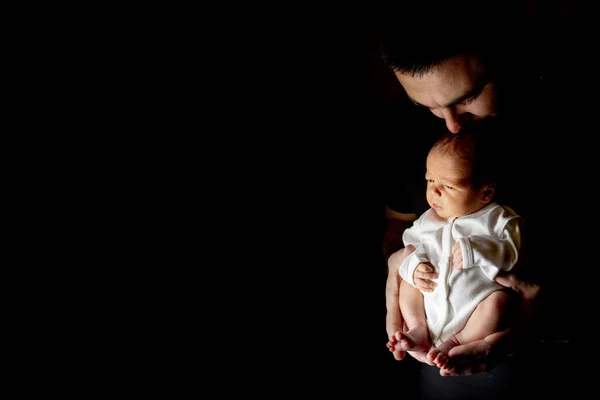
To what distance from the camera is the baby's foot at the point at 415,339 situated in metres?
0.95

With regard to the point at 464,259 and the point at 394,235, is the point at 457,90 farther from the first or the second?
the point at 394,235

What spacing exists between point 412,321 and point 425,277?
11 cm

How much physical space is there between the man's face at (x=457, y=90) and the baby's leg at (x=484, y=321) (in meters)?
0.35

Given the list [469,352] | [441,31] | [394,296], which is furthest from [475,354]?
[441,31]

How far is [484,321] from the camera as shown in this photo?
3.06ft

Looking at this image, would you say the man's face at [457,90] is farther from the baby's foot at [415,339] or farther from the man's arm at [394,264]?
the baby's foot at [415,339]

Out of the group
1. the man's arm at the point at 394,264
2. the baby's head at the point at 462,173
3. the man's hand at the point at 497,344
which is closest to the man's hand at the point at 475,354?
the man's hand at the point at 497,344

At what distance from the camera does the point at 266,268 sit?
1491 mm

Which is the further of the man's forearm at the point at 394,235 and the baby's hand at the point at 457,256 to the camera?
the man's forearm at the point at 394,235

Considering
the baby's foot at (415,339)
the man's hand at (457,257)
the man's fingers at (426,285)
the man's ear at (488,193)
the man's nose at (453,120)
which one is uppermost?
the man's nose at (453,120)

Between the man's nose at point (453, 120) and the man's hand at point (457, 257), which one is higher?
the man's nose at point (453, 120)

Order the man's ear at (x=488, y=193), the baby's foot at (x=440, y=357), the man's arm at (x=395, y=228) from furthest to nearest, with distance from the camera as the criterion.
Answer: the man's arm at (x=395, y=228) → the man's ear at (x=488, y=193) → the baby's foot at (x=440, y=357)

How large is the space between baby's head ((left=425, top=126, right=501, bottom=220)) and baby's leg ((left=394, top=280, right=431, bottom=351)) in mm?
201

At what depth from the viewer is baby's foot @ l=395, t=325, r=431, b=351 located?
949 millimetres
